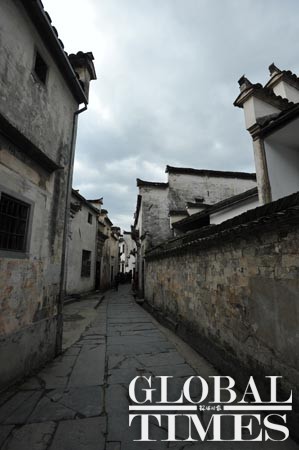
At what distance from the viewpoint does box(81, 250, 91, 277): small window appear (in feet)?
48.8

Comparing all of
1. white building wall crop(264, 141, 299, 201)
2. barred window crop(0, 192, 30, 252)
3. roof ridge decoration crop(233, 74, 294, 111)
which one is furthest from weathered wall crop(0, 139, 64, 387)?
roof ridge decoration crop(233, 74, 294, 111)

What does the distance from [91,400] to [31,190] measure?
3601 millimetres

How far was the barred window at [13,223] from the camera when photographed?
355 centimetres

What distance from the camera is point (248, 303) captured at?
3371 millimetres

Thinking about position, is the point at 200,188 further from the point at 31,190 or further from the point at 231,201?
the point at 31,190

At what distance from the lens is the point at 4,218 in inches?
142

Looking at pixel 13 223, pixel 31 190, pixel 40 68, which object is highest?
pixel 40 68

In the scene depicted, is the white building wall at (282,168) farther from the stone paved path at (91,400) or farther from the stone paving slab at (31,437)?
the stone paving slab at (31,437)

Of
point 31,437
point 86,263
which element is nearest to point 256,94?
point 31,437

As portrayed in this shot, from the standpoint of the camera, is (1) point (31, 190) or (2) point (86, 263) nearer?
(1) point (31, 190)

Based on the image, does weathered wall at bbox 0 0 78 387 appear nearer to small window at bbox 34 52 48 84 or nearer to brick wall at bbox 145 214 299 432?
small window at bbox 34 52 48 84

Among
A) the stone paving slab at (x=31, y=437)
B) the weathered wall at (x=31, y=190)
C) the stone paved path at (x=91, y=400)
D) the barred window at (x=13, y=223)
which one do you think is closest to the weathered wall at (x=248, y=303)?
the stone paved path at (x=91, y=400)

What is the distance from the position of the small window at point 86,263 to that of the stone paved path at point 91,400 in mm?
9497

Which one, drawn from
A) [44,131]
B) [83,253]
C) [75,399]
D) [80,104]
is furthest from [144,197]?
[75,399]
